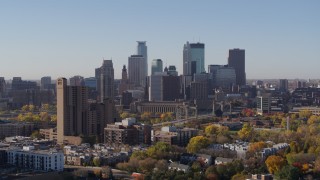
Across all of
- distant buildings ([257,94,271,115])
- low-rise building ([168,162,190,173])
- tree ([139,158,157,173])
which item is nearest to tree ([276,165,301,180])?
low-rise building ([168,162,190,173])

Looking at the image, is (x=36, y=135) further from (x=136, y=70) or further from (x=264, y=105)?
(x=136, y=70)

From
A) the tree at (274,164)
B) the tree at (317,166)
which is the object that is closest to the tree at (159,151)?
the tree at (274,164)

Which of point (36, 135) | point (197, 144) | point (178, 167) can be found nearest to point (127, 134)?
point (197, 144)

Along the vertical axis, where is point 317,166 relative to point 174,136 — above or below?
below

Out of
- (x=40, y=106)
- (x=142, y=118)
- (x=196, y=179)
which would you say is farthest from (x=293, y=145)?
(x=40, y=106)

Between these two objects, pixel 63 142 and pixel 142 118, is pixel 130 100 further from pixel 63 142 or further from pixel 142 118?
pixel 63 142

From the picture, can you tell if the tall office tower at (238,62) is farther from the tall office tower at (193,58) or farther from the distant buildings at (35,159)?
the distant buildings at (35,159)
